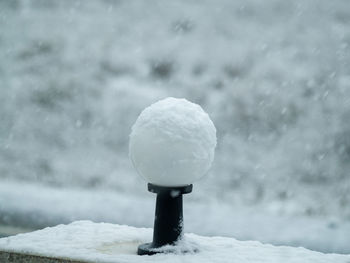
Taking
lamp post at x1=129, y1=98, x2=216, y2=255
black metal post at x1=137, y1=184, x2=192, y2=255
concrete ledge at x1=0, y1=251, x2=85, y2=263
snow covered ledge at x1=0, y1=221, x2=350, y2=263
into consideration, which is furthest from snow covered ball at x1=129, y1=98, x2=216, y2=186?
concrete ledge at x1=0, y1=251, x2=85, y2=263

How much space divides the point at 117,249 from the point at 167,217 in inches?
25.9

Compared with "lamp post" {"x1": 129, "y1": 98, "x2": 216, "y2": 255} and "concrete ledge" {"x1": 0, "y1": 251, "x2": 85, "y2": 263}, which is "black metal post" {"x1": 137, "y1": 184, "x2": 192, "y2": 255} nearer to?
"lamp post" {"x1": 129, "y1": 98, "x2": 216, "y2": 255}

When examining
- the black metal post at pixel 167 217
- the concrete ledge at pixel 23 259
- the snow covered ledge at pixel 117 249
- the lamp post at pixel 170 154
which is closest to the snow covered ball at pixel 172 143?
the lamp post at pixel 170 154

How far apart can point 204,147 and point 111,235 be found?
1.76 meters

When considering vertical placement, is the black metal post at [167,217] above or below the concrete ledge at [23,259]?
above

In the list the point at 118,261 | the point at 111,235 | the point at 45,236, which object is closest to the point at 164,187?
the point at 118,261

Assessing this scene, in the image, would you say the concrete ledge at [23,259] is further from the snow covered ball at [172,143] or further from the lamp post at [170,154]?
the snow covered ball at [172,143]

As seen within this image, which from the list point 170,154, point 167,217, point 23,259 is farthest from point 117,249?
point 170,154

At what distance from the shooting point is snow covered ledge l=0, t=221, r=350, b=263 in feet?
15.1

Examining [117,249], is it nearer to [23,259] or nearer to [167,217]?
[167,217]

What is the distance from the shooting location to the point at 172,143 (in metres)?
4.58

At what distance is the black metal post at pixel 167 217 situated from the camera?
4859mm

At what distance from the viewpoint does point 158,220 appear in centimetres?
493

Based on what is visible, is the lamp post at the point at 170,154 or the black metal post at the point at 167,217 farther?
the black metal post at the point at 167,217
